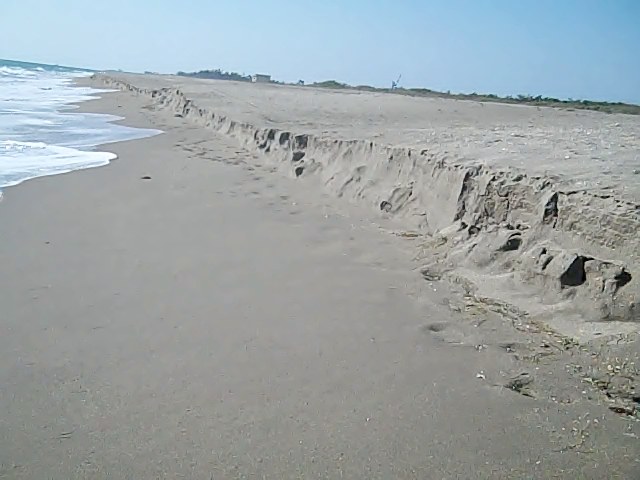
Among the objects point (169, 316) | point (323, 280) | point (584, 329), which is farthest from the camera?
point (323, 280)

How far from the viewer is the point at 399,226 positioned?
552cm

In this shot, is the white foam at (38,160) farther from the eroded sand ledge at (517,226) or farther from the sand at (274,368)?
the eroded sand ledge at (517,226)

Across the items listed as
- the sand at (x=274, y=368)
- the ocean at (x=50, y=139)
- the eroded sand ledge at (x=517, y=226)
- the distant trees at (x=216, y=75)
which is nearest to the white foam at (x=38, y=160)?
the ocean at (x=50, y=139)

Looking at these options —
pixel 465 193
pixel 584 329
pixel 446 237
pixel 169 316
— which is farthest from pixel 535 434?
pixel 465 193

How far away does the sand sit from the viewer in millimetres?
2314

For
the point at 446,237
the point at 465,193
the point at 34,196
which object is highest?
the point at 465,193

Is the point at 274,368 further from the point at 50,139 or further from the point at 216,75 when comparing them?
the point at 216,75

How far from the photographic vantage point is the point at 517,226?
14.4 feet

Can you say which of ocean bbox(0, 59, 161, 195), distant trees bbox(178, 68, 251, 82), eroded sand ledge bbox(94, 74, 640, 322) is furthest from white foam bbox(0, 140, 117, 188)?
distant trees bbox(178, 68, 251, 82)

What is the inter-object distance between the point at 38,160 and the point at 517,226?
284 inches

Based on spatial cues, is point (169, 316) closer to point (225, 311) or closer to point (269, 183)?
point (225, 311)

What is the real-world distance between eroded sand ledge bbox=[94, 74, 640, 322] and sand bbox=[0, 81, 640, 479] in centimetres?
25

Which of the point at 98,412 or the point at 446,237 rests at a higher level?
the point at 446,237

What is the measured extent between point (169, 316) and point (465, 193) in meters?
2.75
